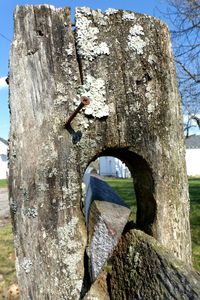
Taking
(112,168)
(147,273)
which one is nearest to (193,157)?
(112,168)

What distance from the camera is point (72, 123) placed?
147 centimetres

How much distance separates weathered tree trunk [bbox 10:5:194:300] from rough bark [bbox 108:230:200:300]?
0.11 m

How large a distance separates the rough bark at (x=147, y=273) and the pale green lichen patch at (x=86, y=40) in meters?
0.65

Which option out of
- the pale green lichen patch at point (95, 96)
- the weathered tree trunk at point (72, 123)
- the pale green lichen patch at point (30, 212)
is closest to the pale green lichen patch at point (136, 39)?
the weathered tree trunk at point (72, 123)

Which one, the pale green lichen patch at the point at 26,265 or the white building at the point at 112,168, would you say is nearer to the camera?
the pale green lichen patch at the point at 26,265

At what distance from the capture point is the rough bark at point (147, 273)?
3.66ft

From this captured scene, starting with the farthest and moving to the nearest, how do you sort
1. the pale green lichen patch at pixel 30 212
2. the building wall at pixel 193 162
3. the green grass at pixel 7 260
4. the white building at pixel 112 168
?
the building wall at pixel 193 162 < the white building at pixel 112 168 < the green grass at pixel 7 260 < the pale green lichen patch at pixel 30 212

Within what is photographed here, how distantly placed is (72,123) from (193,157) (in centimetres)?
6317

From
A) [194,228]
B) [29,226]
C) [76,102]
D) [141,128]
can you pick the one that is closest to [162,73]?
[141,128]

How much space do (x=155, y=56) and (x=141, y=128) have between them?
28cm

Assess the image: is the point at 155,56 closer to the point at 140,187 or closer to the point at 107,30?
the point at 107,30

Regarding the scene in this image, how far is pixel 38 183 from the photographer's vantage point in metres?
1.45

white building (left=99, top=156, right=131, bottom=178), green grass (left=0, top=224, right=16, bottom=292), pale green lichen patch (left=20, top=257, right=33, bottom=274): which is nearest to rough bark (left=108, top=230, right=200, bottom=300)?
pale green lichen patch (left=20, top=257, right=33, bottom=274)

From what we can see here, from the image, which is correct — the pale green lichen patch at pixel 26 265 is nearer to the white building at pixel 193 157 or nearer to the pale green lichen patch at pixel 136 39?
the pale green lichen patch at pixel 136 39
